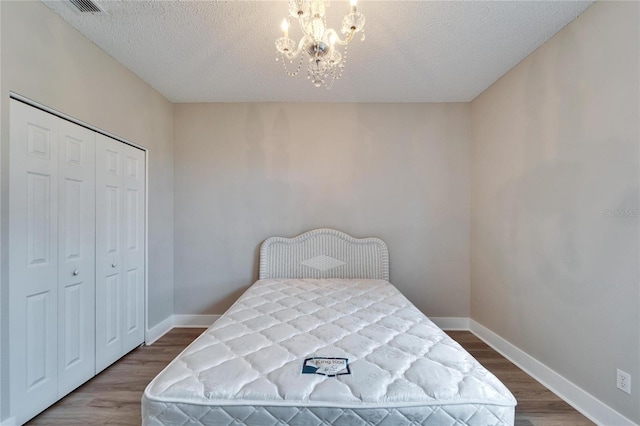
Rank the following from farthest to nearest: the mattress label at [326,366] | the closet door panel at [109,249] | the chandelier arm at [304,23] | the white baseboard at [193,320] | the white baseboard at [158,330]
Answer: the white baseboard at [193,320] → the white baseboard at [158,330] → the closet door panel at [109,249] → the chandelier arm at [304,23] → the mattress label at [326,366]

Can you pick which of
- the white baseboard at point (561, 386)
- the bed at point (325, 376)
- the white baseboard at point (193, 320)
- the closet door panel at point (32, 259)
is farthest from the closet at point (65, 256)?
the white baseboard at point (561, 386)

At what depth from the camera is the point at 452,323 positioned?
3.42m

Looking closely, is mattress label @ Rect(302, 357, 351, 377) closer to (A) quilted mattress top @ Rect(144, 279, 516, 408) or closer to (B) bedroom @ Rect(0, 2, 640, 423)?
(A) quilted mattress top @ Rect(144, 279, 516, 408)

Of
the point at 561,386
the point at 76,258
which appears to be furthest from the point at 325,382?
the point at 76,258

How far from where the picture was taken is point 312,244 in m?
3.42

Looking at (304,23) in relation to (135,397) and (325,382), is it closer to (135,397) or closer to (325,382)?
(325,382)

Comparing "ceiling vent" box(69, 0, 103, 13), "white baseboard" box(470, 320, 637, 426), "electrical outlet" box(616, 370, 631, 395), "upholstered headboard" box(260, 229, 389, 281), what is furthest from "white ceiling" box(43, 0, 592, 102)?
"white baseboard" box(470, 320, 637, 426)

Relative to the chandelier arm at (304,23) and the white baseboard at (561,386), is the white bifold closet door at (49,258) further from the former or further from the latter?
the white baseboard at (561,386)

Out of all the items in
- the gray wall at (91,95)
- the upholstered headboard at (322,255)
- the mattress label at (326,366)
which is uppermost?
the gray wall at (91,95)

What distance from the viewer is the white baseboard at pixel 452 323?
11.2ft

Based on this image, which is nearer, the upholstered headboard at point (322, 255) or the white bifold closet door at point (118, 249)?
the white bifold closet door at point (118, 249)

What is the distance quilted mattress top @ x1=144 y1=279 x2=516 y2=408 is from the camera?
1.19 metres

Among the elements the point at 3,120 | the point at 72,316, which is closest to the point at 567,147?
the point at 3,120

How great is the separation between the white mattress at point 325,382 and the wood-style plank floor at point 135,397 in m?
0.93
